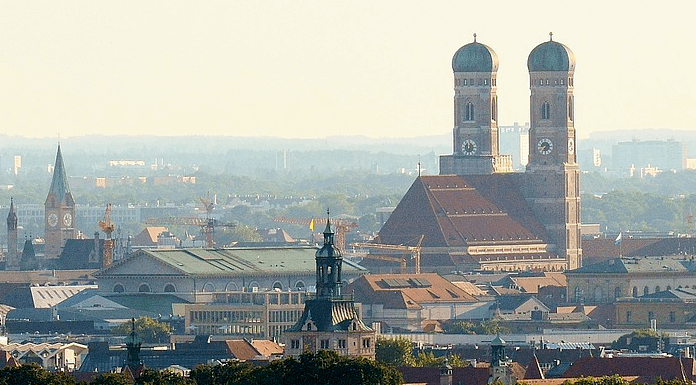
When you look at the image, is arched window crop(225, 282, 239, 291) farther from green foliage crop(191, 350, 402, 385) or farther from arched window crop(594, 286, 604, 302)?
green foliage crop(191, 350, 402, 385)

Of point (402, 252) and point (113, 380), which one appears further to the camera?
A: point (402, 252)

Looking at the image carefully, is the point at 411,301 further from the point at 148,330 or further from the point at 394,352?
the point at 394,352

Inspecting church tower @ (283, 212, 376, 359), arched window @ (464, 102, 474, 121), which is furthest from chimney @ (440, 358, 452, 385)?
arched window @ (464, 102, 474, 121)

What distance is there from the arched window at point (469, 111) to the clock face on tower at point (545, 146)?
463 centimetres

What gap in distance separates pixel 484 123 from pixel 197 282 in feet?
126

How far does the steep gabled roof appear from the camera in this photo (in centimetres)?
18575

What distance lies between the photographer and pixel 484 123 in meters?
195

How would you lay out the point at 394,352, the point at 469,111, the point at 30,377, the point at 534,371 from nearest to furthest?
1. the point at 30,377
2. the point at 534,371
3. the point at 394,352
4. the point at 469,111

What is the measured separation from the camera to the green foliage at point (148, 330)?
13250 cm

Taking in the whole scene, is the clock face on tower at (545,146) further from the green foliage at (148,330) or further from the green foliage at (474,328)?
the green foliage at (148,330)

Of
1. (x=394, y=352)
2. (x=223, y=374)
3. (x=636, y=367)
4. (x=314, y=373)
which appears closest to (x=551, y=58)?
(x=394, y=352)

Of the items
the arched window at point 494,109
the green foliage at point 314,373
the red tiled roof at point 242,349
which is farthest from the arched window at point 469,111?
the green foliage at point 314,373

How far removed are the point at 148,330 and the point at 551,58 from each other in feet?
198

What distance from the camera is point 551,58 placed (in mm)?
192125
